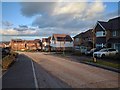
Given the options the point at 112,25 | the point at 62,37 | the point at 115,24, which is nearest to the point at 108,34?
the point at 112,25

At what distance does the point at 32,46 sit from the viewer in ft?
490

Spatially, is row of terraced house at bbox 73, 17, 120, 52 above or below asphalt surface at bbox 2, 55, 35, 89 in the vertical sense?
above

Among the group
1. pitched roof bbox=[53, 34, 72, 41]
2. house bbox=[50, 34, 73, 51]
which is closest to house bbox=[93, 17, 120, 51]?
house bbox=[50, 34, 73, 51]

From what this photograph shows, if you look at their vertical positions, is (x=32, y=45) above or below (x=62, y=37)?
below

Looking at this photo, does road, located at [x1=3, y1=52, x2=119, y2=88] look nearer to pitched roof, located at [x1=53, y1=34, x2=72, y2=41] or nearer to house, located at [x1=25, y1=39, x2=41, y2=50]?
pitched roof, located at [x1=53, y1=34, x2=72, y2=41]

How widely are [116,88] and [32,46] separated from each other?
13955 cm

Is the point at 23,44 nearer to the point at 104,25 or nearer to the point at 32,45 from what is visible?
the point at 32,45

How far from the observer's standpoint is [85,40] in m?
68.9

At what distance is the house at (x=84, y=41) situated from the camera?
6291 cm

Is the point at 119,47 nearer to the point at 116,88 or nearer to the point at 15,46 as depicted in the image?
the point at 116,88

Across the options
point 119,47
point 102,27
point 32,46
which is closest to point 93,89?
point 119,47

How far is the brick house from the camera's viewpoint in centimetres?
6330

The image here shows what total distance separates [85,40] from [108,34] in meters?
19.0


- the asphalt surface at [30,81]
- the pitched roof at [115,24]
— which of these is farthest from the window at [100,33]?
the asphalt surface at [30,81]
